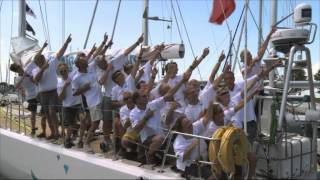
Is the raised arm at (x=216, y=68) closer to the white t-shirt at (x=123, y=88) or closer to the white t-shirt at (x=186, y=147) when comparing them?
the white t-shirt at (x=186, y=147)

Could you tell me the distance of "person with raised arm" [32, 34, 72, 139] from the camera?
23.4ft

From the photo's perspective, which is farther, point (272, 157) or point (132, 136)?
point (132, 136)

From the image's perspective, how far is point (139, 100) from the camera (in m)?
5.25

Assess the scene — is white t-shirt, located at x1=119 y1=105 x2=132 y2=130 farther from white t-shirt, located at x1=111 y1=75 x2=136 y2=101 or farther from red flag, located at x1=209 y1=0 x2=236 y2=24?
red flag, located at x1=209 y1=0 x2=236 y2=24

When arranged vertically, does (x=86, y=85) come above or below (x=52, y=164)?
above

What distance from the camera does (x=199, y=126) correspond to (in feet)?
15.7

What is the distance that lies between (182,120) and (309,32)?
1.67 metres

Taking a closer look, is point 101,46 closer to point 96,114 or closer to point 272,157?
point 96,114

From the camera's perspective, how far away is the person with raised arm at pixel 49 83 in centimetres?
712

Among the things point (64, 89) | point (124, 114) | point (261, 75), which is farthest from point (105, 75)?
point (261, 75)

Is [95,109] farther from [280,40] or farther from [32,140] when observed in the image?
[280,40]

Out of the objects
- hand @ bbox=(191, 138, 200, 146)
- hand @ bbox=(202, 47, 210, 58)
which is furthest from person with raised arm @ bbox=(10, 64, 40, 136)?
hand @ bbox=(191, 138, 200, 146)

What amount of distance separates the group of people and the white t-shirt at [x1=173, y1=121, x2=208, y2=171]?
1 centimetres

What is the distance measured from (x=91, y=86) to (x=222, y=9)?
2.25 metres
